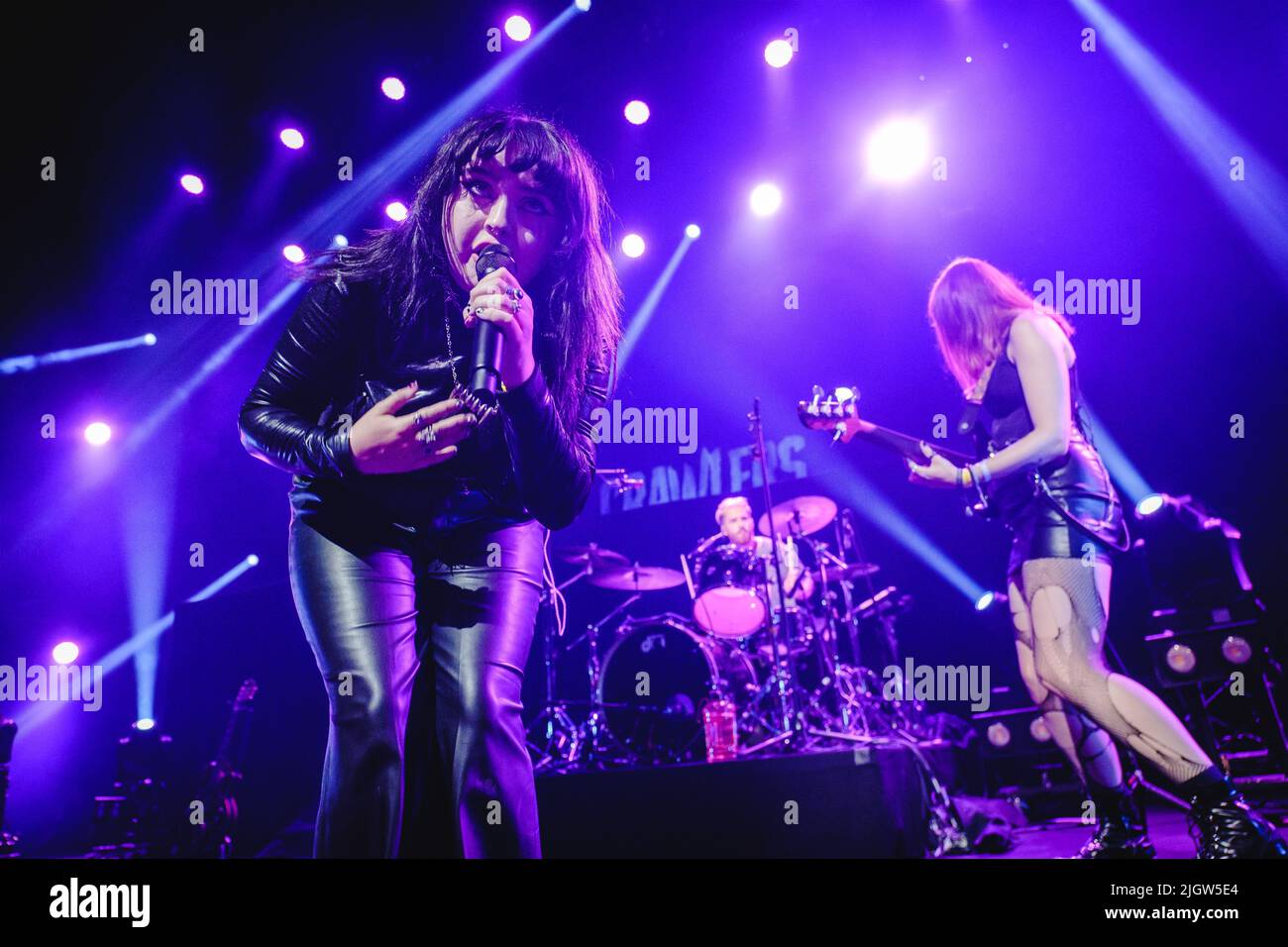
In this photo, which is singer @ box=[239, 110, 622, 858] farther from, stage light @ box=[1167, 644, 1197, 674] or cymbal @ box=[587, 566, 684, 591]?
stage light @ box=[1167, 644, 1197, 674]

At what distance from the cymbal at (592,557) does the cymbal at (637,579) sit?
1.6 inches

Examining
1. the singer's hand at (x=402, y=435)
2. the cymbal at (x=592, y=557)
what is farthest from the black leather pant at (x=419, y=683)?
the cymbal at (x=592, y=557)

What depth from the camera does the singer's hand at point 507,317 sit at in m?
1.74

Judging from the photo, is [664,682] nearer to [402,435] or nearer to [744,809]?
[744,809]

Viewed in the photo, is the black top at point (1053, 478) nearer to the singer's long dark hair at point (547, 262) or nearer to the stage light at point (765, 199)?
the singer's long dark hair at point (547, 262)

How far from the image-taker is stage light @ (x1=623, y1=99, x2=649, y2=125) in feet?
16.3

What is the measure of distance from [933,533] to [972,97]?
9.67ft

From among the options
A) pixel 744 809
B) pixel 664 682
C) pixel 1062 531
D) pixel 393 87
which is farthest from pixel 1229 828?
pixel 393 87

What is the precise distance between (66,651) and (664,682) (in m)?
4.06

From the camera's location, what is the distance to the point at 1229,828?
2.46 metres

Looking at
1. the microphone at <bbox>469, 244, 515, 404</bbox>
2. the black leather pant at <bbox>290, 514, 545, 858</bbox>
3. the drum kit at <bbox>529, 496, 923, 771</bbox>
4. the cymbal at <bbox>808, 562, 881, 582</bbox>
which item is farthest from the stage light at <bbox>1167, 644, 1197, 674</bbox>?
the microphone at <bbox>469, 244, 515, 404</bbox>

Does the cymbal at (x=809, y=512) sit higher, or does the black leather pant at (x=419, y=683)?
the cymbal at (x=809, y=512)
